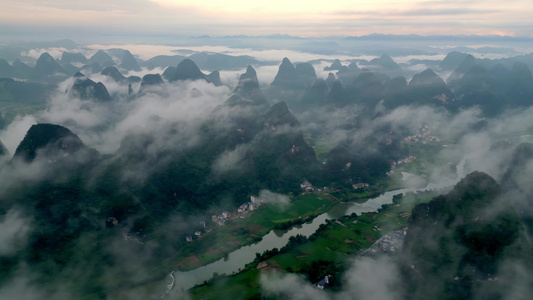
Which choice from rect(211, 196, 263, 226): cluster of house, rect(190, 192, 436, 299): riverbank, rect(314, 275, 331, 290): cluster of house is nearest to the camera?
rect(314, 275, 331, 290): cluster of house

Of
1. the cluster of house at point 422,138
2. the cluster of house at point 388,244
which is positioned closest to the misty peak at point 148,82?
the cluster of house at point 422,138

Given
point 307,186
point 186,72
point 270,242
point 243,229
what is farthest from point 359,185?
point 186,72

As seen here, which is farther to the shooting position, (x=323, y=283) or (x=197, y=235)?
(x=197, y=235)

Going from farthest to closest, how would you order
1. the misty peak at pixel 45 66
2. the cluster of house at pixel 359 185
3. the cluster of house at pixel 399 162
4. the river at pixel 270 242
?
the misty peak at pixel 45 66
the cluster of house at pixel 399 162
the cluster of house at pixel 359 185
the river at pixel 270 242

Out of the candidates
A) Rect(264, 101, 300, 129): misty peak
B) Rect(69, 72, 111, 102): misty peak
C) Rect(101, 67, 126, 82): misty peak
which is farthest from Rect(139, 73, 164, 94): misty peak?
Rect(264, 101, 300, 129): misty peak

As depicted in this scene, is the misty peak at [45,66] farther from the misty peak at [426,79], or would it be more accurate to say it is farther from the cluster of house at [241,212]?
the misty peak at [426,79]

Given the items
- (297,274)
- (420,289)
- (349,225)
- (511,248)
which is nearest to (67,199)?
(297,274)

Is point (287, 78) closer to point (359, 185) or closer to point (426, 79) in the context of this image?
point (426, 79)

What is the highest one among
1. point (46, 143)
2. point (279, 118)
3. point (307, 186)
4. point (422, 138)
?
point (46, 143)

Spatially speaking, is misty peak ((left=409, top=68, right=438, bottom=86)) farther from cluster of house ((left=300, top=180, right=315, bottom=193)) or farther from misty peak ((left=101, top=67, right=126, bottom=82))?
misty peak ((left=101, top=67, right=126, bottom=82))
